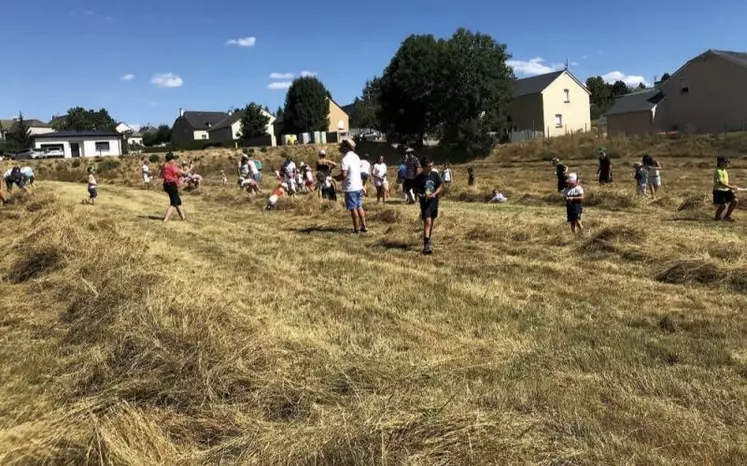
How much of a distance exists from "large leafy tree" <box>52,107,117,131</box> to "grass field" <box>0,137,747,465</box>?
13164cm

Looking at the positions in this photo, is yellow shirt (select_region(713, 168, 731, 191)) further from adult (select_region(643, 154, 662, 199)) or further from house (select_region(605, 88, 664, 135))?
house (select_region(605, 88, 664, 135))

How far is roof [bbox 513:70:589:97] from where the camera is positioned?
56344 mm

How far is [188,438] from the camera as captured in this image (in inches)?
127

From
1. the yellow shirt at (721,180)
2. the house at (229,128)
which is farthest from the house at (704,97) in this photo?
the house at (229,128)

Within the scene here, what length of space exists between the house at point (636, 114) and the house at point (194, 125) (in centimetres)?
6423

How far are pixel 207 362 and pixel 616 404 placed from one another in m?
2.60

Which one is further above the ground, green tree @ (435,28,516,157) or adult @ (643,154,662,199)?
green tree @ (435,28,516,157)

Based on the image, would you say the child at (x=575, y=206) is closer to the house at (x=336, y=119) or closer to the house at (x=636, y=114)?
the house at (x=636, y=114)

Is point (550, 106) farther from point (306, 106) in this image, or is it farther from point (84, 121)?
point (84, 121)

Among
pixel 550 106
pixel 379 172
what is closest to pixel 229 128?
pixel 550 106

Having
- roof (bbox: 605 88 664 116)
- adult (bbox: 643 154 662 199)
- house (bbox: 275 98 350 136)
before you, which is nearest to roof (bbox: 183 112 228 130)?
house (bbox: 275 98 350 136)

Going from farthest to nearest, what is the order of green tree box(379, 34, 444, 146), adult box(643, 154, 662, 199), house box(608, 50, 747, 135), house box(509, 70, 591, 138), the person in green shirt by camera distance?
→ house box(509, 70, 591, 138), green tree box(379, 34, 444, 146), house box(608, 50, 747, 135), adult box(643, 154, 662, 199), the person in green shirt

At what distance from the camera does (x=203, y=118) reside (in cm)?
10175

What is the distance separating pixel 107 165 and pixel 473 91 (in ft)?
94.5
